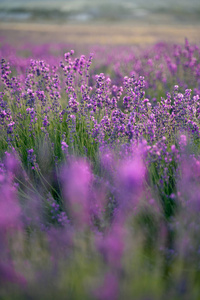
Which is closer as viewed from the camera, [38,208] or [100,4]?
[38,208]

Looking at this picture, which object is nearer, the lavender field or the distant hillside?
the lavender field

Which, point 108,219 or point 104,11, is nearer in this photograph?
point 108,219

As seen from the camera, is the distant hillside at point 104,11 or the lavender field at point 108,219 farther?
the distant hillside at point 104,11

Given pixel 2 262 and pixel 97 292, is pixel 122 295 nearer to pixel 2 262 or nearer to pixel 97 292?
pixel 97 292

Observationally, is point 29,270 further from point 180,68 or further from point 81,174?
point 180,68

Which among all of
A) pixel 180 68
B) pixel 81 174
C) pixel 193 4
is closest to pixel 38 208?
pixel 81 174

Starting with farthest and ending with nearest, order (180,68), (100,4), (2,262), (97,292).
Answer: (100,4), (180,68), (2,262), (97,292)

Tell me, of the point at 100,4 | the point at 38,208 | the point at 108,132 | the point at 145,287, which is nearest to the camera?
the point at 145,287

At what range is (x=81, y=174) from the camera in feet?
6.07

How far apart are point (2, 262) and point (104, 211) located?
2.97 feet

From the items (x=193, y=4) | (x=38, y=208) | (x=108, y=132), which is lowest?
(x=38, y=208)

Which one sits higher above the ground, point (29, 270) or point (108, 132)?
point (108, 132)

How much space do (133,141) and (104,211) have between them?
62 cm

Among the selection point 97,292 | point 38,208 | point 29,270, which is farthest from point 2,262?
point 38,208
